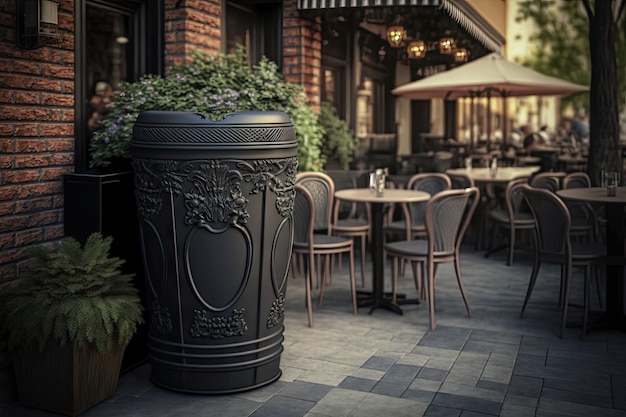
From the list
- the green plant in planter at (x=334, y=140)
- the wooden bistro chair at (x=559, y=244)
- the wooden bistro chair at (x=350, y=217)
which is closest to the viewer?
the wooden bistro chair at (x=559, y=244)

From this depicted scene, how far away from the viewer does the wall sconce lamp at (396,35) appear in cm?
1047

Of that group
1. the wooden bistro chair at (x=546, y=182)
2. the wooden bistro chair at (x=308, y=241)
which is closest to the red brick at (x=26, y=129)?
the wooden bistro chair at (x=308, y=241)

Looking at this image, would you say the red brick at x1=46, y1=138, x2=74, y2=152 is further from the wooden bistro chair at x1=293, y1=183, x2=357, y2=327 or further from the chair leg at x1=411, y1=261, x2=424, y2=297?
the chair leg at x1=411, y1=261, x2=424, y2=297

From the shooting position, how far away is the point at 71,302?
11.7 feet

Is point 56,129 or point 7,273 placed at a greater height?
point 56,129

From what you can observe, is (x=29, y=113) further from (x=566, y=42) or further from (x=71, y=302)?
(x=566, y=42)

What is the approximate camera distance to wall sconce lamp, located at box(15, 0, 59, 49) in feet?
12.1

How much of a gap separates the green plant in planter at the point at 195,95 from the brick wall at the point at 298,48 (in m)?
1.32

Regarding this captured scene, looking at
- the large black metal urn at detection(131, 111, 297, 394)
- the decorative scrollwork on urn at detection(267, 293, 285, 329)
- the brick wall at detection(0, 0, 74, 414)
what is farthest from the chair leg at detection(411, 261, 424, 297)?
the brick wall at detection(0, 0, 74, 414)

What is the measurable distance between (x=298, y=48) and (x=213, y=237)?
14.0 feet

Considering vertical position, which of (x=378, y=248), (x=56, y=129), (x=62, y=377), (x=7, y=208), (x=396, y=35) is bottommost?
(x=62, y=377)

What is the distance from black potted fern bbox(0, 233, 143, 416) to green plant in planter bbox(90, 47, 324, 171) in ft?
2.78

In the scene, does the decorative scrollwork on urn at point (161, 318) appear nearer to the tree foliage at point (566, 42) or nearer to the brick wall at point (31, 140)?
the brick wall at point (31, 140)

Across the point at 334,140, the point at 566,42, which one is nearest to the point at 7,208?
the point at 334,140
